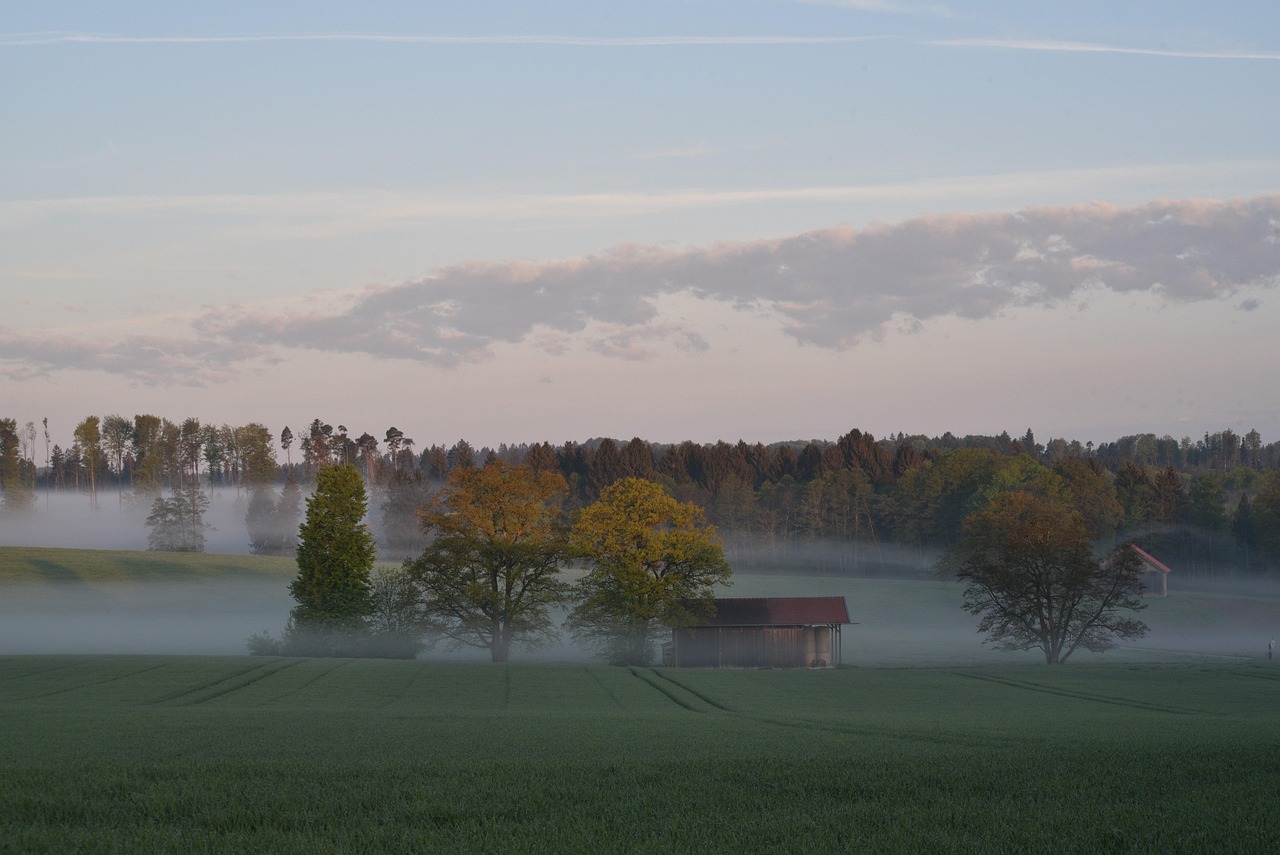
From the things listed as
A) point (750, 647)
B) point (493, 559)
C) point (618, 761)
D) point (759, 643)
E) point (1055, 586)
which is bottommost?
point (750, 647)

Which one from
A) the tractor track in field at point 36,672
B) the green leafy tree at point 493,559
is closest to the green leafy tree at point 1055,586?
the green leafy tree at point 493,559

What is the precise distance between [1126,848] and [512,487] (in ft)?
192

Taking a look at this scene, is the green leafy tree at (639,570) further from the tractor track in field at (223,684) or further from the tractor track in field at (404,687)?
the tractor track in field at (223,684)

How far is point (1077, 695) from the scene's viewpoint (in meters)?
46.2

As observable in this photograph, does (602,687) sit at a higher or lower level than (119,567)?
higher

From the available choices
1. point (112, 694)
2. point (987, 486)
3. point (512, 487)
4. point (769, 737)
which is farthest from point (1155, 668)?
point (987, 486)

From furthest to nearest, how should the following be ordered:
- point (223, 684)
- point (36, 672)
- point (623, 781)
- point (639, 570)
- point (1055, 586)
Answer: point (1055, 586)
point (639, 570)
point (36, 672)
point (223, 684)
point (623, 781)

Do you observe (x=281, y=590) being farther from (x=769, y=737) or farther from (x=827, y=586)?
(x=769, y=737)

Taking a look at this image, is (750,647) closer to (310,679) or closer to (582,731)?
(310,679)

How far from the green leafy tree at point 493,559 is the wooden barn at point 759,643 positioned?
9.17 metres

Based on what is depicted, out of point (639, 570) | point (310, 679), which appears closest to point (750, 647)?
point (639, 570)

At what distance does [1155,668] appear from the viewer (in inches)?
2416

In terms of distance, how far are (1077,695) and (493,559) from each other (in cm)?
3538

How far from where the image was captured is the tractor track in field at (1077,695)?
130ft
